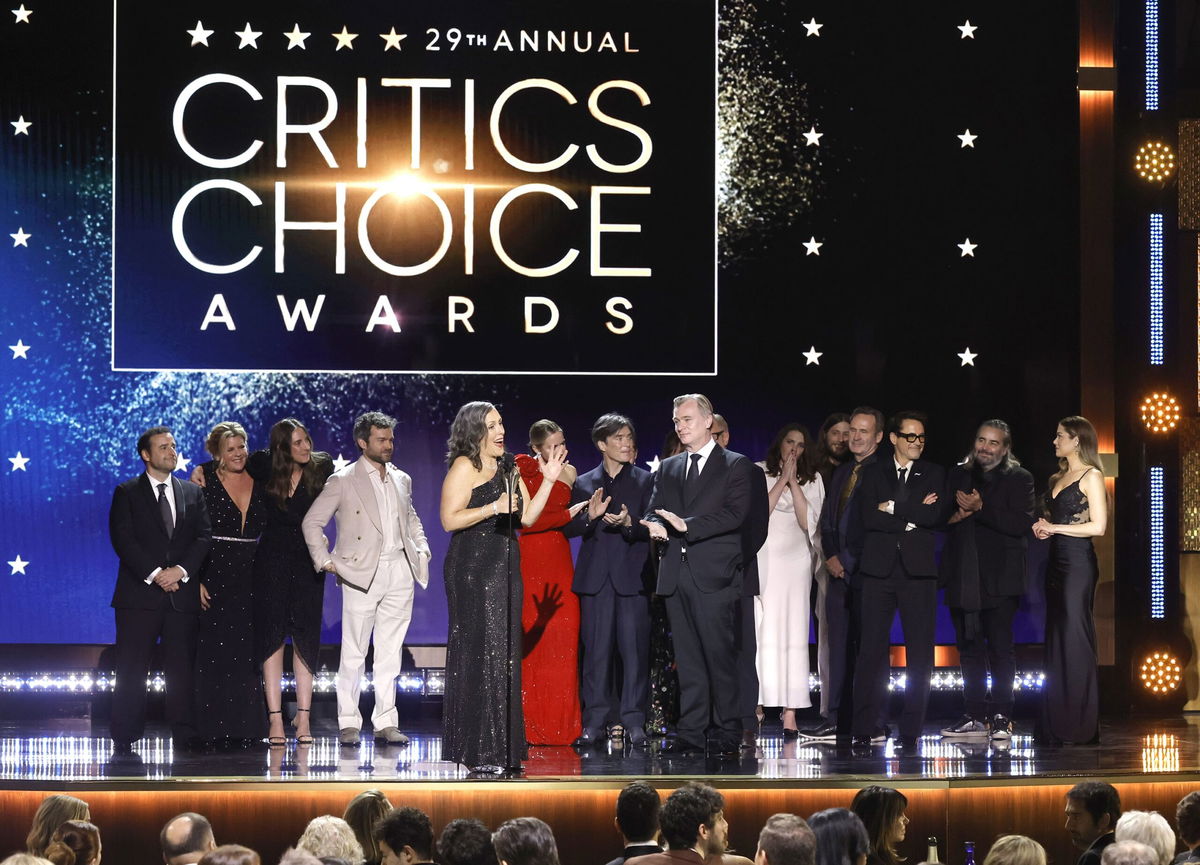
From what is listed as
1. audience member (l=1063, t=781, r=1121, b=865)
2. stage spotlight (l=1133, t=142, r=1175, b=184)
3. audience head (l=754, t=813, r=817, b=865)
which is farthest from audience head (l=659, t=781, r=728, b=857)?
stage spotlight (l=1133, t=142, r=1175, b=184)

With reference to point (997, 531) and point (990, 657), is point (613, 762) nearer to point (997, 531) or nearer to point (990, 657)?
point (990, 657)

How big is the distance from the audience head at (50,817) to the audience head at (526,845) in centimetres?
144

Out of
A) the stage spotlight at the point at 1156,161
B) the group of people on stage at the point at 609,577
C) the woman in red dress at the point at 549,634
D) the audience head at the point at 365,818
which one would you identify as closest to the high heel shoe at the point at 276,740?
the group of people on stage at the point at 609,577

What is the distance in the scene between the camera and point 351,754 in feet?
25.6

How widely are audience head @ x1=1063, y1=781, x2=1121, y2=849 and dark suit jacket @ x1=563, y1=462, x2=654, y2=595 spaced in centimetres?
307

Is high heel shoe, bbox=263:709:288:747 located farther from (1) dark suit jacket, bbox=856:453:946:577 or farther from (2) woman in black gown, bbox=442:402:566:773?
(1) dark suit jacket, bbox=856:453:946:577

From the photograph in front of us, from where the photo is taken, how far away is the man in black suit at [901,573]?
795cm

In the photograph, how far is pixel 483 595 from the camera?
7023 millimetres

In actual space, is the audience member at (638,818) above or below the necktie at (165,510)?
below

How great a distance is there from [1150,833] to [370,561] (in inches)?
171

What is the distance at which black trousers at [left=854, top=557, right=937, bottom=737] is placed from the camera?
7.98 meters

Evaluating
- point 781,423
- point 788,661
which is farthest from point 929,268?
point 788,661

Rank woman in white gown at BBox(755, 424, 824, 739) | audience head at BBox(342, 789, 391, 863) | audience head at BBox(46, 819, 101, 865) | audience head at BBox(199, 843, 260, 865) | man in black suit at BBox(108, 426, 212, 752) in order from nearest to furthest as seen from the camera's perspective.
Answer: audience head at BBox(199, 843, 260, 865) → audience head at BBox(46, 819, 101, 865) → audience head at BBox(342, 789, 391, 863) → man in black suit at BBox(108, 426, 212, 752) → woman in white gown at BBox(755, 424, 824, 739)

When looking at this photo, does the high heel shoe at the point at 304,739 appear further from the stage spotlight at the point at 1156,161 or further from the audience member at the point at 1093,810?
the stage spotlight at the point at 1156,161
